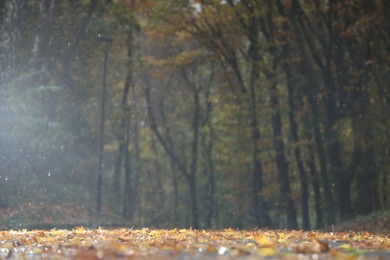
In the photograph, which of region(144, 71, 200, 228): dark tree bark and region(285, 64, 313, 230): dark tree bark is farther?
region(144, 71, 200, 228): dark tree bark

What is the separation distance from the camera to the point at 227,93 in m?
36.4

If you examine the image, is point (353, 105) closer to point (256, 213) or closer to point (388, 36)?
point (388, 36)

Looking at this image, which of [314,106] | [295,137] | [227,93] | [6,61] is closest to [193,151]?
[227,93]

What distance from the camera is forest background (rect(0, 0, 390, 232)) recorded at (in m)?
26.5

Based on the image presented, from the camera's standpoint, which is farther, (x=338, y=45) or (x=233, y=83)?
(x=233, y=83)

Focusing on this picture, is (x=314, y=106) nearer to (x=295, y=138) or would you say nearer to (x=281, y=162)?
(x=295, y=138)

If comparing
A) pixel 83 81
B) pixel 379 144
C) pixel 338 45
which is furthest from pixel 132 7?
pixel 379 144

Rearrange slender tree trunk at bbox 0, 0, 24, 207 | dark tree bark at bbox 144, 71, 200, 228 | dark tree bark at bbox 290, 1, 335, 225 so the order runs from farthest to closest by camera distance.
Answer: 1. dark tree bark at bbox 144, 71, 200, 228
2. dark tree bark at bbox 290, 1, 335, 225
3. slender tree trunk at bbox 0, 0, 24, 207

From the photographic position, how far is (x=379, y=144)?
3005cm

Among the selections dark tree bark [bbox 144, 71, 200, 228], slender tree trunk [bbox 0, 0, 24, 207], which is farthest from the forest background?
dark tree bark [bbox 144, 71, 200, 228]

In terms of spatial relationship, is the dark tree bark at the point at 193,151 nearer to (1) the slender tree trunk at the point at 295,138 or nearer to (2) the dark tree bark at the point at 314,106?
(1) the slender tree trunk at the point at 295,138

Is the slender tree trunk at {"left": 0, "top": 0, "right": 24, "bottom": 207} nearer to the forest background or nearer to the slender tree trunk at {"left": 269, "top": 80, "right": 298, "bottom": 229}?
the forest background

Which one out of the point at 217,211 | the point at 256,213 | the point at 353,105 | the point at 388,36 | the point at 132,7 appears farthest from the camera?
the point at 217,211

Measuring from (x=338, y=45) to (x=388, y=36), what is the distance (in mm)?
3104
